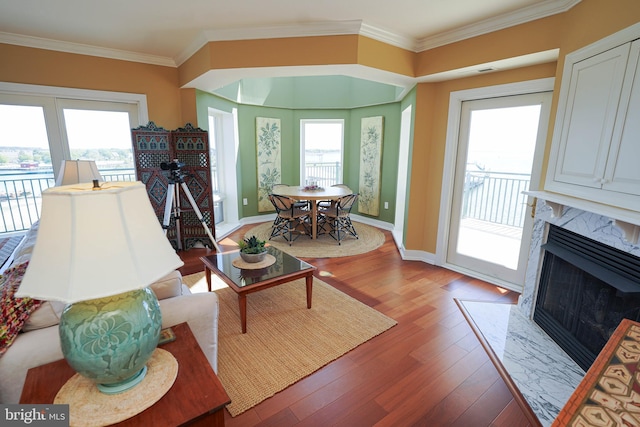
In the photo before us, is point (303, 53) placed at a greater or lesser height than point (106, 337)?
greater

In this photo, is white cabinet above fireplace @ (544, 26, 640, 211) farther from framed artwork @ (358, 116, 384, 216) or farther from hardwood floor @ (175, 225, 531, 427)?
framed artwork @ (358, 116, 384, 216)

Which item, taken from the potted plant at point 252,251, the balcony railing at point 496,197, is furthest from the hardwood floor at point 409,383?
the potted plant at point 252,251

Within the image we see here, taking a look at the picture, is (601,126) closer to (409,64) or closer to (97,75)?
(409,64)

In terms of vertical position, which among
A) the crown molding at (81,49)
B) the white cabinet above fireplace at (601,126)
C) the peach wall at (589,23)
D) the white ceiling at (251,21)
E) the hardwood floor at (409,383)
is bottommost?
the hardwood floor at (409,383)

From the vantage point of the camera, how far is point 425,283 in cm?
331

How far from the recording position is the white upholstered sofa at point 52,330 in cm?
115

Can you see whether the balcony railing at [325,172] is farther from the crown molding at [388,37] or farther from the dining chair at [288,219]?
the crown molding at [388,37]

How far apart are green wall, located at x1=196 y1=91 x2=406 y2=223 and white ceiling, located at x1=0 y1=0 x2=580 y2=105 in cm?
156

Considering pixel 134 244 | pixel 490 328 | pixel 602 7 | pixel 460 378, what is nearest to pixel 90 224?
pixel 134 244

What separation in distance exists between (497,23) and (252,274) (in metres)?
3.06

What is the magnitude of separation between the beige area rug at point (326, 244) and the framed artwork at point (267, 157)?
78cm

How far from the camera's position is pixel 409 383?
6.21ft

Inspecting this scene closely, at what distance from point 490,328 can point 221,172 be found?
460cm

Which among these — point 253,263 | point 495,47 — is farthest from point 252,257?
point 495,47
